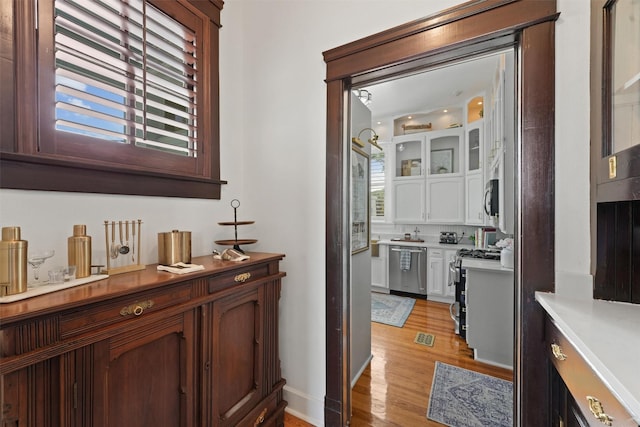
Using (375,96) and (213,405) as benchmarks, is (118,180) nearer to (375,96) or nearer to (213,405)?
(213,405)

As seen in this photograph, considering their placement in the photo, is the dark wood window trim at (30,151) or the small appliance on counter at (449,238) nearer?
the dark wood window trim at (30,151)

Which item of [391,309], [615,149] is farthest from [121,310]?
[391,309]

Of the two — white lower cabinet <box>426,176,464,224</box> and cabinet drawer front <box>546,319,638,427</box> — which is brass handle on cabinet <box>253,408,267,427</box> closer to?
cabinet drawer front <box>546,319,638,427</box>

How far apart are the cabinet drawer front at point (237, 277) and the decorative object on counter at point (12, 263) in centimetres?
63

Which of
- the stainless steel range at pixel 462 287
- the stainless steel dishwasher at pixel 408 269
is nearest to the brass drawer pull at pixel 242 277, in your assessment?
the stainless steel range at pixel 462 287

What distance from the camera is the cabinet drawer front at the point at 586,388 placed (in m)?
0.62

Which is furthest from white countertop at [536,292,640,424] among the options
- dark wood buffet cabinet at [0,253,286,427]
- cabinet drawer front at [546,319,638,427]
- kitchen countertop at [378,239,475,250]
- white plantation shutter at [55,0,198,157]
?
kitchen countertop at [378,239,475,250]

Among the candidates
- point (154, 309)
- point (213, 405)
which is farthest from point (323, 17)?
point (213, 405)

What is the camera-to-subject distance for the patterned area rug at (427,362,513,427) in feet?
5.81

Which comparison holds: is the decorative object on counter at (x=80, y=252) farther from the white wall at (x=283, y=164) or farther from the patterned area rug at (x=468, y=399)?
the patterned area rug at (x=468, y=399)

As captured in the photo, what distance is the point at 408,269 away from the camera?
4273mm

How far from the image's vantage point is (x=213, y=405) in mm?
1295

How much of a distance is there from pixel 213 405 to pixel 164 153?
135cm

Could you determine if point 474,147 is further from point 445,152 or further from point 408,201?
point 408,201
